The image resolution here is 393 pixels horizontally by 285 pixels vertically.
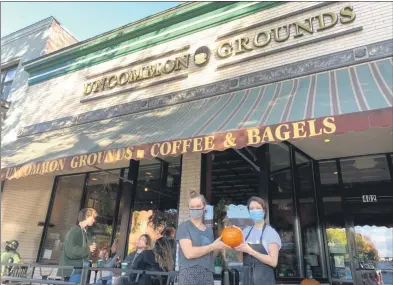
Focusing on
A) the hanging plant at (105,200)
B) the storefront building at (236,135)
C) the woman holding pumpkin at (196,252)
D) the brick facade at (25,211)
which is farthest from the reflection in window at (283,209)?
the brick facade at (25,211)

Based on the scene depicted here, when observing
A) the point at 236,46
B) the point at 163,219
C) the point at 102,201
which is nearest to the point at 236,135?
the point at 236,46

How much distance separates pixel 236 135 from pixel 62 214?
6.89m

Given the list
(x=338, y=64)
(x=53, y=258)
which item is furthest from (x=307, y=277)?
(x=53, y=258)

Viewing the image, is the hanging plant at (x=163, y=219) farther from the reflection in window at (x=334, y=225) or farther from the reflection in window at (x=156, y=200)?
the reflection in window at (x=334, y=225)

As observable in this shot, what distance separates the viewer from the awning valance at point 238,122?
4.00 meters

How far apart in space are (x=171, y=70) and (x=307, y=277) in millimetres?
5295

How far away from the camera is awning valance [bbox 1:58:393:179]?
4.00 meters

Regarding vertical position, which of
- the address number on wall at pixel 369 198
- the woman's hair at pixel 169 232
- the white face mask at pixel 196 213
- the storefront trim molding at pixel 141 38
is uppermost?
the storefront trim molding at pixel 141 38

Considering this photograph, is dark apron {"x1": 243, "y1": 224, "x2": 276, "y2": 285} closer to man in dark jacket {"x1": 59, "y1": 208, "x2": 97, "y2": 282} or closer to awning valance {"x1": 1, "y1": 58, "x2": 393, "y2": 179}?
awning valance {"x1": 1, "y1": 58, "x2": 393, "y2": 179}

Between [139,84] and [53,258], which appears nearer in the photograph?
[139,84]

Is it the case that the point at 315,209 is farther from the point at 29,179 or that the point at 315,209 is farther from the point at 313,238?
the point at 29,179

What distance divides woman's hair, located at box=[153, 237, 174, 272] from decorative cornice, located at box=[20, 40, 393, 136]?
3.02 meters

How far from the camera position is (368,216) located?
6.59 metres

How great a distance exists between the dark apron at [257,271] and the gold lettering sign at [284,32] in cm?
471
